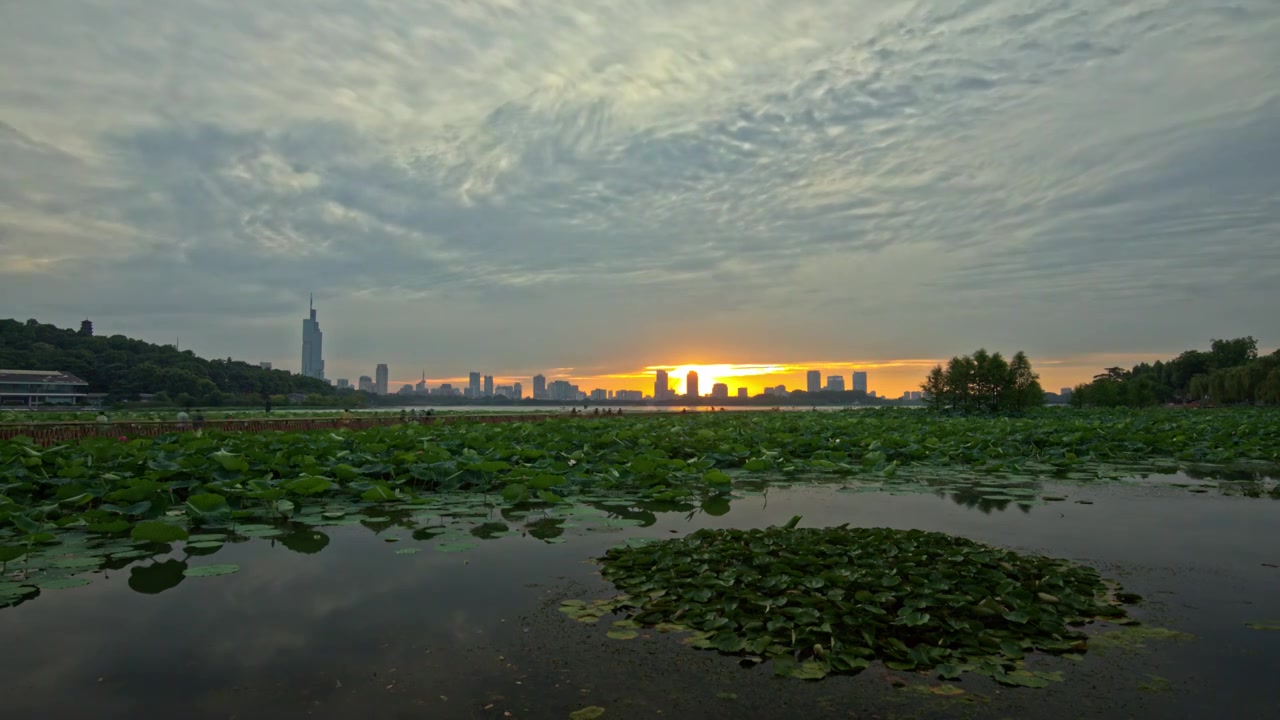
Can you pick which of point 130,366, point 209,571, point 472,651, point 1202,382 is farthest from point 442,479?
point 130,366

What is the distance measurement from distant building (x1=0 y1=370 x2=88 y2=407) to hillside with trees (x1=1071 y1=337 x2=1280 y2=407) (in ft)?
314

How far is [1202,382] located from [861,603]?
80.4m

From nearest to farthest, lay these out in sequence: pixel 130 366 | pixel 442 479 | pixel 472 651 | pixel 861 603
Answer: pixel 472 651 → pixel 861 603 → pixel 442 479 → pixel 130 366

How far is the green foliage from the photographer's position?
2.88 meters

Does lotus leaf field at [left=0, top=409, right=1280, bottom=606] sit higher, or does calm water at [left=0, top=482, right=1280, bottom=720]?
lotus leaf field at [left=0, top=409, right=1280, bottom=606]

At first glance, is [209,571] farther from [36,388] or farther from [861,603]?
[36,388]

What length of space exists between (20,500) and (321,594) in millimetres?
4798

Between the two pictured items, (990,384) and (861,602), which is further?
(990,384)

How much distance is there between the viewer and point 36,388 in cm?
6894

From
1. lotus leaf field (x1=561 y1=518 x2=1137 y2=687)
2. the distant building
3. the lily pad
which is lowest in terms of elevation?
the lily pad

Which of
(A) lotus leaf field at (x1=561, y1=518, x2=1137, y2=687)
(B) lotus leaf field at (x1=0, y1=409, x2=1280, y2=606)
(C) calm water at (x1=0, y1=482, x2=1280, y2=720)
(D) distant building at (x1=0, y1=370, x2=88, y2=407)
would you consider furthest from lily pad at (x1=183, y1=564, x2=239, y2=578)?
(D) distant building at (x1=0, y1=370, x2=88, y2=407)

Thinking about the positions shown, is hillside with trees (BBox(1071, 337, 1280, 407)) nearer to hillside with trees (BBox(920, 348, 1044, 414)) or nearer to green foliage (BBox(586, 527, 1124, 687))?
hillside with trees (BBox(920, 348, 1044, 414))

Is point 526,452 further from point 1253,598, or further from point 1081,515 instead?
point 1253,598

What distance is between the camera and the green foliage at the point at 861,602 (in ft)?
9.46
